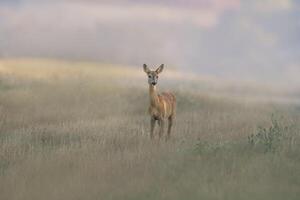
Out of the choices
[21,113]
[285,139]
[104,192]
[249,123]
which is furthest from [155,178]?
[21,113]

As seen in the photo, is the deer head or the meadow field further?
the deer head

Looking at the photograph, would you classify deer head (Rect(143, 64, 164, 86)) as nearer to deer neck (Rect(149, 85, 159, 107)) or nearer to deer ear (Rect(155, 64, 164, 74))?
deer ear (Rect(155, 64, 164, 74))

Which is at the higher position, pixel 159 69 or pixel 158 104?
pixel 159 69

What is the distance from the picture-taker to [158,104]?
57.8 feet

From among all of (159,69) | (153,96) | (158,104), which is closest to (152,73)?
(159,69)

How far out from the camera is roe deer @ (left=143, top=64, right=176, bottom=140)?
658 inches

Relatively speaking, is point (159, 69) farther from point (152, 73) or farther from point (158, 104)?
point (158, 104)

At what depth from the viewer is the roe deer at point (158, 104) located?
16703mm

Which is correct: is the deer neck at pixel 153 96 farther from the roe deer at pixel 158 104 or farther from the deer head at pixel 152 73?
the deer head at pixel 152 73

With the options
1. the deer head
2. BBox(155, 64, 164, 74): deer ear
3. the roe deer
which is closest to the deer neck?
the roe deer

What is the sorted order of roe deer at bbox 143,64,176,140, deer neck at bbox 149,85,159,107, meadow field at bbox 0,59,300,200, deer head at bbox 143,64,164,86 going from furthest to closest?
deer neck at bbox 149,85,159,107 < roe deer at bbox 143,64,176,140 < deer head at bbox 143,64,164,86 < meadow field at bbox 0,59,300,200

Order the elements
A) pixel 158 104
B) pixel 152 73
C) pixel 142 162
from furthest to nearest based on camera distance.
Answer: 1. pixel 158 104
2. pixel 152 73
3. pixel 142 162

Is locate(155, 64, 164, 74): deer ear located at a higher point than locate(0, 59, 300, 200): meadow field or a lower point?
higher

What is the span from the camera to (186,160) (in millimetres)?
12219
